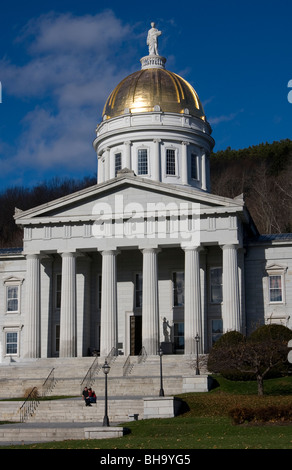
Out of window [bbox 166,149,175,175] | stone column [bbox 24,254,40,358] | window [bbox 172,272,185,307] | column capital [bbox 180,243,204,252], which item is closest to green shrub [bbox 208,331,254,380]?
column capital [bbox 180,243,204,252]

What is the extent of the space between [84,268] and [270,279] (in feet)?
43.5

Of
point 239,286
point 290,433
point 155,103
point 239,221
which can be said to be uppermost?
point 155,103

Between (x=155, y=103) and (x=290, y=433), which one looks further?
(x=155, y=103)

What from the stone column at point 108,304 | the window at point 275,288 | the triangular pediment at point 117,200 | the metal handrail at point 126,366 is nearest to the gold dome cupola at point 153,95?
the triangular pediment at point 117,200

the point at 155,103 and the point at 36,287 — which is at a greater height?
the point at 155,103

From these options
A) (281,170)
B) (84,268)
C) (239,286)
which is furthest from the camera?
(281,170)

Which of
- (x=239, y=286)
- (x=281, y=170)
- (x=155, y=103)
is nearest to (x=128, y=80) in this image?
(x=155, y=103)

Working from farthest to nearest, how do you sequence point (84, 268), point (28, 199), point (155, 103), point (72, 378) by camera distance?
point (28, 199) → point (155, 103) → point (84, 268) → point (72, 378)

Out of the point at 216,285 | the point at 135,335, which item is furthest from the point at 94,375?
the point at 216,285

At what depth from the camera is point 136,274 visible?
54594 millimetres

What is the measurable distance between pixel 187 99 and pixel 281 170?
40.1m

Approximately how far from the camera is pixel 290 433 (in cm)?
2484

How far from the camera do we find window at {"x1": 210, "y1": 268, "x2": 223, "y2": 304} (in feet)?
173
